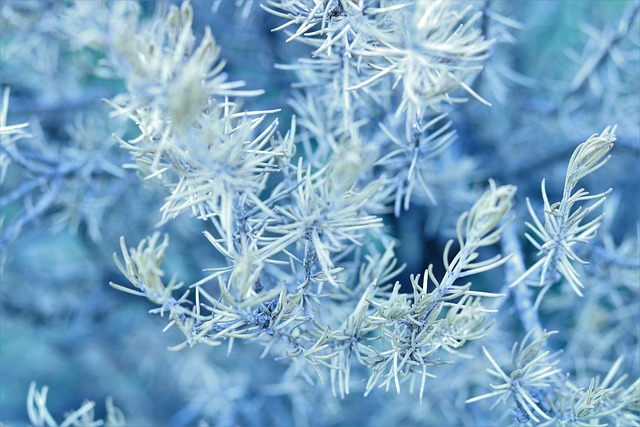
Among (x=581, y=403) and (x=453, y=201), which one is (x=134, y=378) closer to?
(x=453, y=201)

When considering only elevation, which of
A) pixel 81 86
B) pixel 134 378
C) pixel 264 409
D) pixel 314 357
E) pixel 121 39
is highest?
pixel 121 39

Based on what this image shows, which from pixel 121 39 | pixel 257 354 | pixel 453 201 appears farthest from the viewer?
pixel 257 354

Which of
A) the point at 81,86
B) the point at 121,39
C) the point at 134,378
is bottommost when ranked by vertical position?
the point at 134,378

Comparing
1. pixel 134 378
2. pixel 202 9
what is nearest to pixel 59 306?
pixel 134 378

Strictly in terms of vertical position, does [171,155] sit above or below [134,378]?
above

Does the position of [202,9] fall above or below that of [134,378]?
above

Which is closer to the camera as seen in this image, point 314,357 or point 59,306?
point 314,357

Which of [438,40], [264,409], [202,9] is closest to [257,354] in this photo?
[264,409]

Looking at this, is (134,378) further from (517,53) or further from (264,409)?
(517,53)

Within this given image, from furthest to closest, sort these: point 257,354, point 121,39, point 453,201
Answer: point 257,354 → point 453,201 → point 121,39
